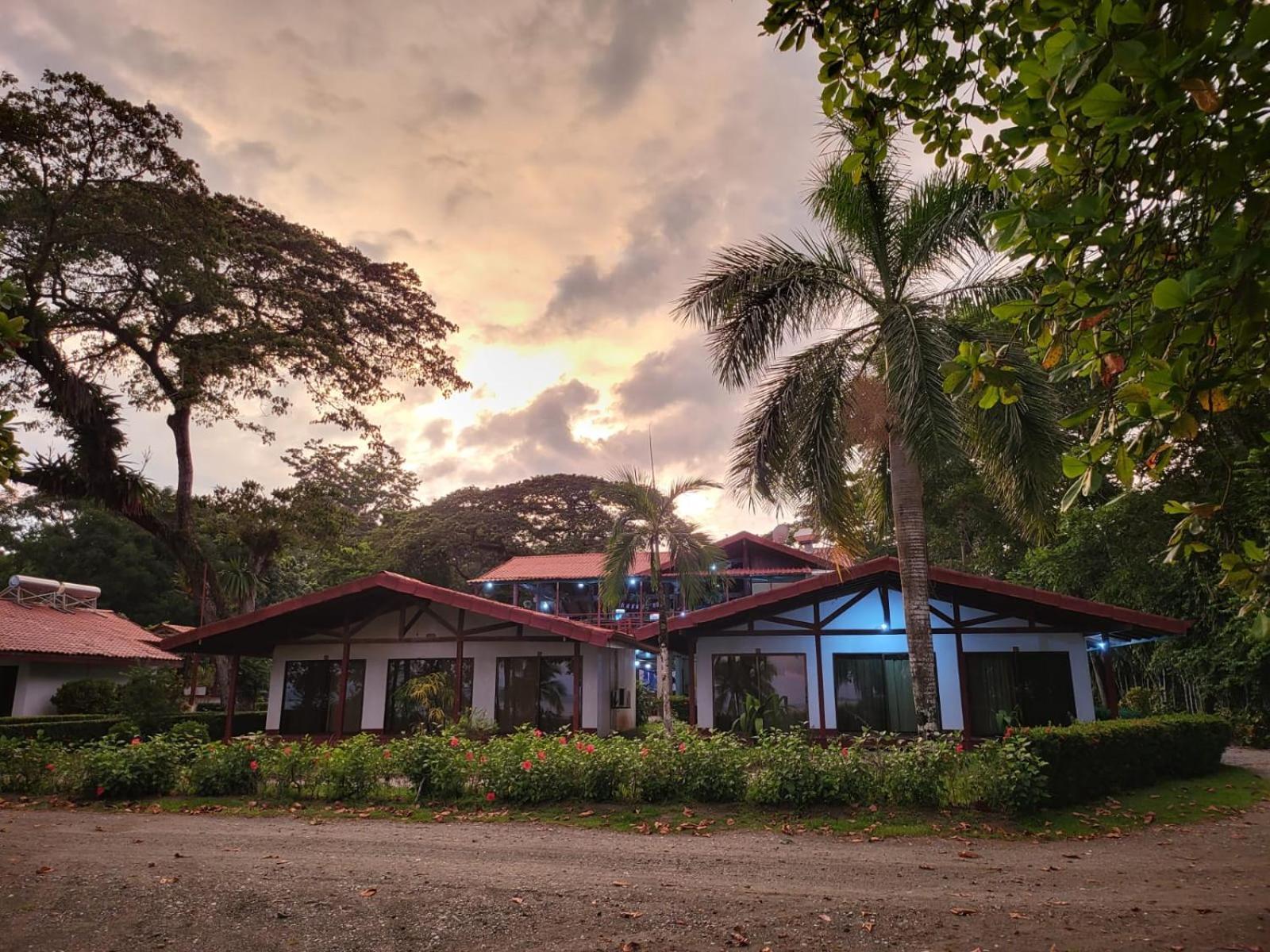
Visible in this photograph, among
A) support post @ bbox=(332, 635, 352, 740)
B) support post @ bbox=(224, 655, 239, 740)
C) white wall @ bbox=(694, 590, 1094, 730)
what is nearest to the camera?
white wall @ bbox=(694, 590, 1094, 730)

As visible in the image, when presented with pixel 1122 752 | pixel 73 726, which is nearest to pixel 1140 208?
pixel 1122 752

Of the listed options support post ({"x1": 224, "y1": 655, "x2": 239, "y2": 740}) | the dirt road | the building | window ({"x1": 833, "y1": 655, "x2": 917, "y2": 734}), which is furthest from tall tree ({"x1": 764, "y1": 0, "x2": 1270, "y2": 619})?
the building

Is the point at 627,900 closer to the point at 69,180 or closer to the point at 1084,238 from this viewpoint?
the point at 1084,238

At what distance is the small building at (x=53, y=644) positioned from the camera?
853 inches

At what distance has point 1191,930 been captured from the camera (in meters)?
5.04

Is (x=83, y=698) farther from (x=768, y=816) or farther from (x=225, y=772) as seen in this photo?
(x=768, y=816)

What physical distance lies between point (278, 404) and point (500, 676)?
35.6 ft

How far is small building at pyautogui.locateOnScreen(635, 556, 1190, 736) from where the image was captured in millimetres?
15609

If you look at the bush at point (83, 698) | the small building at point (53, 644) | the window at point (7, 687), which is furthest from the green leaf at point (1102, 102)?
the window at point (7, 687)

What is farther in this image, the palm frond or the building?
the building

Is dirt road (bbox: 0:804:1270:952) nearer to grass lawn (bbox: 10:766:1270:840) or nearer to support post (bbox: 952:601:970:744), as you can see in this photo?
grass lawn (bbox: 10:766:1270:840)

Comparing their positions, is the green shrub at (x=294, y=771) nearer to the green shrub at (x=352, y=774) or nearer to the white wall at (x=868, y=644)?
the green shrub at (x=352, y=774)

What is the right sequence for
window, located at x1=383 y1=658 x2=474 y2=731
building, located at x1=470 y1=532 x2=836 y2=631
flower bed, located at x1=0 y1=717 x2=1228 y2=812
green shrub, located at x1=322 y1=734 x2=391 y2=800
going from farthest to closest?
building, located at x1=470 y1=532 x2=836 y2=631
window, located at x1=383 y1=658 x2=474 y2=731
green shrub, located at x1=322 y1=734 x2=391 y2=800
flower bed, located at x1=0 y1=717 x2=1228 y2=812

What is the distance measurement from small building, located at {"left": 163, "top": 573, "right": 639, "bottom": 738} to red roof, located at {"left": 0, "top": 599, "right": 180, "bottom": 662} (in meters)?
4.22
